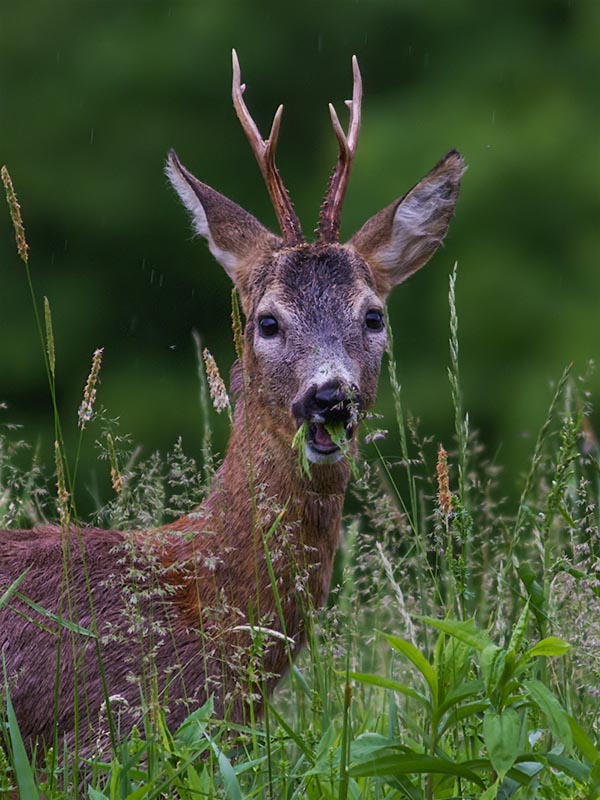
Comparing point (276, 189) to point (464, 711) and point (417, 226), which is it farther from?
point (464, 711)

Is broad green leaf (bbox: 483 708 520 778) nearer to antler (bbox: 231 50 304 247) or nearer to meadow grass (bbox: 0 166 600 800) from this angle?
meadow grass (bbox: 0 166 600 800)

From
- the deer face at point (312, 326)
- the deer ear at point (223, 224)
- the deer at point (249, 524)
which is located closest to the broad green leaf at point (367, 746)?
the deer at point (249, 524)

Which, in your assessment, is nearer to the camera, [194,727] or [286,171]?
[194,727]

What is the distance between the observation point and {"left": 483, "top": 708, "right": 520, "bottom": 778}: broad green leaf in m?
2.47

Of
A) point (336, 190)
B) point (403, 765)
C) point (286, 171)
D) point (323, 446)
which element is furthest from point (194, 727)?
point (286, 171)

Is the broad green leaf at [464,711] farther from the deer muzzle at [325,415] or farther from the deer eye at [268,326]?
the deer eye at [268,326]

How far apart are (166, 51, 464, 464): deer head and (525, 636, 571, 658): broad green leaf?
5.03 ft

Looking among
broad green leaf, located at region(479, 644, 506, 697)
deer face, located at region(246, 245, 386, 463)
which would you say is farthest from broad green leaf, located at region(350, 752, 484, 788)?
deer face, located at region(246, 245, 386, 463)

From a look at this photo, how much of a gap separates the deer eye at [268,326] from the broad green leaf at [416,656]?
214 cm

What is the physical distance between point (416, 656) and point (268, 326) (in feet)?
7.25

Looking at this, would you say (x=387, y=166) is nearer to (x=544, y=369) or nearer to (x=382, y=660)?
(x=544, y=369)

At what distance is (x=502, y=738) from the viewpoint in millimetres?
2496

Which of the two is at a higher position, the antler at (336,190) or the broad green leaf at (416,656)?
the antler at (336,190)

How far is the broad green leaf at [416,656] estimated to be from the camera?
2.53 metres
